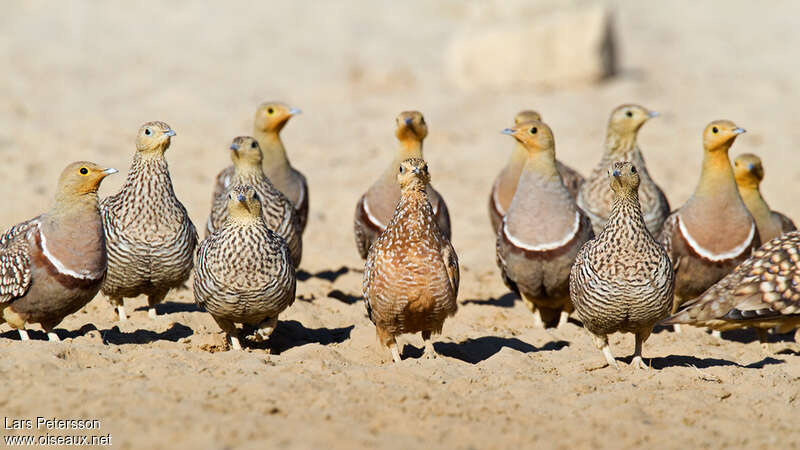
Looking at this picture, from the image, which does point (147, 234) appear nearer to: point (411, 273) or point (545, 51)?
A: point (411, 273)

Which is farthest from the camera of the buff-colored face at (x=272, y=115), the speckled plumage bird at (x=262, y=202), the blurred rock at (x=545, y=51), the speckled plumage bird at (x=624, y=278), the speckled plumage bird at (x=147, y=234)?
the blurred rock at (x=545, y=51)

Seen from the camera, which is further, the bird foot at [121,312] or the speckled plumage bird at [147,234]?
the bird foot at [121,312]

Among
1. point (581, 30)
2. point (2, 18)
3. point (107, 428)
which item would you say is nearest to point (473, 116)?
point (581, 30)

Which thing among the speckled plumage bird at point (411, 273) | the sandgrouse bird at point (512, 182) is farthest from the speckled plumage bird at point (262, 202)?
the sandgrouse bird at point (512, 182)

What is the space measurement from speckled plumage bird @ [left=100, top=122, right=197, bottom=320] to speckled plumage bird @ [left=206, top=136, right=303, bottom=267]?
727mm

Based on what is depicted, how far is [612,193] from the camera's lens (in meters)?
9.55

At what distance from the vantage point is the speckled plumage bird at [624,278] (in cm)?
696

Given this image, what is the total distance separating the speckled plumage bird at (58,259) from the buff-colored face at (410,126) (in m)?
3.08

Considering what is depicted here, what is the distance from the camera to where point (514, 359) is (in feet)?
23.0

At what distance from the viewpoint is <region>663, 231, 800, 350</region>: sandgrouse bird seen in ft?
25.0

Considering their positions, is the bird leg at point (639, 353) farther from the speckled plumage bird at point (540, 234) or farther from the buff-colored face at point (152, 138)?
the buff-colored face at point (152, 138)

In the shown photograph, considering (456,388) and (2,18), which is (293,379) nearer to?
(456,388)

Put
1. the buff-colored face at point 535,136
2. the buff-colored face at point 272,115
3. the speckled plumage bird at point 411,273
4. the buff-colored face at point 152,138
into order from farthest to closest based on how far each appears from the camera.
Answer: the buff-colored face at point 272,115, the buff-colored face at point 535,136, the buff-colored face at point 152,138, the speckled plumage bird at point 411,273

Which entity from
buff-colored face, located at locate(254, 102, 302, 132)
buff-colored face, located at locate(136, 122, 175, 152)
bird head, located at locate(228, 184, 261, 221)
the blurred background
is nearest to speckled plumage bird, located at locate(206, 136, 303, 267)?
buff-colored face, located at locate(136, 122, 175, 152)
